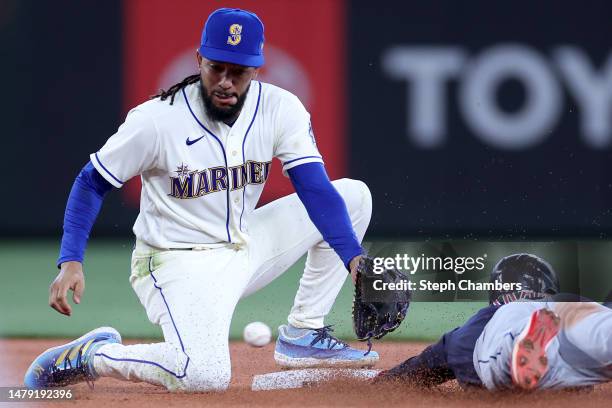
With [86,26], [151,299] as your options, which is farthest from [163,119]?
[86,26]

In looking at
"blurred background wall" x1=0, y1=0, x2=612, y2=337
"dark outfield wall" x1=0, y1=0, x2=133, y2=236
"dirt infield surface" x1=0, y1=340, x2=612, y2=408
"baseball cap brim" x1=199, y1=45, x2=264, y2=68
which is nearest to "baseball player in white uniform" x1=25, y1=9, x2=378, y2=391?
"baseball cap brim" x1=199, y1=45, x2=264, y2=68

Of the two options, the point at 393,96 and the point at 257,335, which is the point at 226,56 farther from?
the point at 393,96

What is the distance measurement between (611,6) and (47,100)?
4832mm

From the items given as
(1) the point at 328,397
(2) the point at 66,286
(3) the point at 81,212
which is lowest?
(1) the point at 328,397

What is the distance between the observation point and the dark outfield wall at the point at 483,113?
32.1ft

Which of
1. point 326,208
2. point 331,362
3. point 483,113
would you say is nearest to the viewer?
point 326,208

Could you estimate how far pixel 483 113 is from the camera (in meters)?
9.84

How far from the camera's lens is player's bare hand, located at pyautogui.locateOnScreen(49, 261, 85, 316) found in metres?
4.40

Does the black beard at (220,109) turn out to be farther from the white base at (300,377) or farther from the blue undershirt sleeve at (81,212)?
the white base at (300,377)

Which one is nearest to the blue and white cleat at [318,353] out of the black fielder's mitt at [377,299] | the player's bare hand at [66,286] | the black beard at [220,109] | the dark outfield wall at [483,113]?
the black fielder's mitt at [377,299]

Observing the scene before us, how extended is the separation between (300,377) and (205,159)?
1.00 metres

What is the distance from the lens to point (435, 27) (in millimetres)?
9820

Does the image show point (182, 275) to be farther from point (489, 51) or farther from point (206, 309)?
point (489, 51)

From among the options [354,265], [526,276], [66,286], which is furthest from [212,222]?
[526,276]
